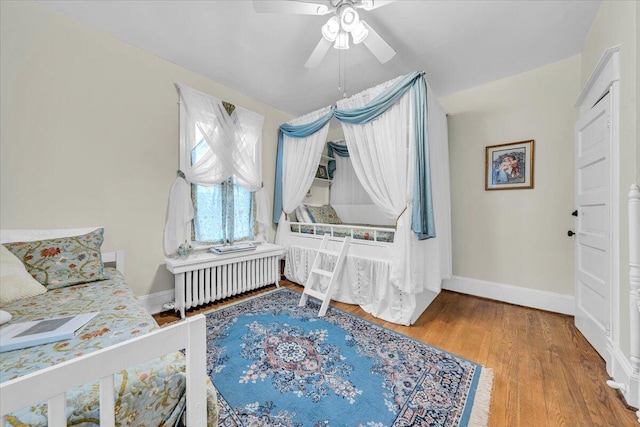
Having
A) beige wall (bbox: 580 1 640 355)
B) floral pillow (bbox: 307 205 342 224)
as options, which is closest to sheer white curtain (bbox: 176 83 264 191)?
floral pillow (bbox: 307 205 342 224)

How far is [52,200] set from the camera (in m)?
1.86

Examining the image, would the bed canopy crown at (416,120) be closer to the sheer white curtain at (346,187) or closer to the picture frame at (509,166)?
the picture frame at (509,166)

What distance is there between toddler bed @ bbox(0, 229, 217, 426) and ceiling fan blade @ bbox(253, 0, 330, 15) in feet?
6.14

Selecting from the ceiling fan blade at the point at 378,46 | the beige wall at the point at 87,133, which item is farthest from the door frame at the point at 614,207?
the beige wall at the point at 87,133

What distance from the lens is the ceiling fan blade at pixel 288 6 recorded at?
149 cm

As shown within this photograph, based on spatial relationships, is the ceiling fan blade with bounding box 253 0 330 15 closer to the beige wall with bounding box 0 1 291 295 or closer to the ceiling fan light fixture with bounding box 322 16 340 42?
the ceiling fan light fixture with bounding box 322 16 340 42

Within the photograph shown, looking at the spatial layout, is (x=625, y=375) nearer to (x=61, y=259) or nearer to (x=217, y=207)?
(x=217, y=207)

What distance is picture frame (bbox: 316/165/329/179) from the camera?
386 centimetres

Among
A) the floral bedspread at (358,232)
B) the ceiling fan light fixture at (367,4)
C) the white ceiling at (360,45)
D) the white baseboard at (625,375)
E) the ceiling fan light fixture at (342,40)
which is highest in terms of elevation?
the white ceiling at (360,45)

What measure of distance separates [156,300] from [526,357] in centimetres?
328

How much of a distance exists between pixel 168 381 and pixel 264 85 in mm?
3005

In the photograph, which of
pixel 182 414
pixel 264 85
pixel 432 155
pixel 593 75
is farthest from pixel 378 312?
pixel 264 85

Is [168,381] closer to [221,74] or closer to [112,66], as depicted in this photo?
[112,66]

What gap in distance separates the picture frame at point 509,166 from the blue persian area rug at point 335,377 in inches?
82.5
